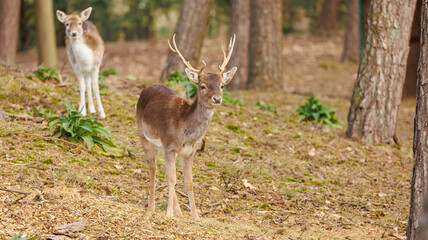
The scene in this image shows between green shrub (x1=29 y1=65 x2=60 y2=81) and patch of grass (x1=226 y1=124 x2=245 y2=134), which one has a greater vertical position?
green shrub (x1=29 y1=65 x2=60 y2=81)

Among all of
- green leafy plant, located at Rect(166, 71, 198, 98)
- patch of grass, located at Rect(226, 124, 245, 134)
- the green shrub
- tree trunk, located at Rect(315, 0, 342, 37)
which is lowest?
patch of grass, located at Rect(226, 124, 245, 134)

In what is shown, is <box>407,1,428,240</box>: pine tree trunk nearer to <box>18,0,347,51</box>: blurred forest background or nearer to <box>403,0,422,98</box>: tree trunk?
<box>403,0,422,98</box>: tree trunk

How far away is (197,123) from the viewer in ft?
18.8

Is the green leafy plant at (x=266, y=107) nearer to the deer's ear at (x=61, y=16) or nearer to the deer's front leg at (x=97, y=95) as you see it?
the deer's front leg at (x=97, y=95)

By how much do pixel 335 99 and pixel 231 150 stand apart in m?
6.38

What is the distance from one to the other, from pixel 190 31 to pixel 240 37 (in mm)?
2944

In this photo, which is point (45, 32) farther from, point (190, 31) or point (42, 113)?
point (42, 113)

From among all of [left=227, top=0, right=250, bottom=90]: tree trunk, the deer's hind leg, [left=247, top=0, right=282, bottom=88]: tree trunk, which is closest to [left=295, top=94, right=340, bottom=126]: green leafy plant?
[left=247, top=0, right=282, bottom=88]: tree trunk

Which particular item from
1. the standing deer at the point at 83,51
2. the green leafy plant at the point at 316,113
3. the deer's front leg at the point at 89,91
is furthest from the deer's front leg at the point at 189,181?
the green leafy plant at the point at 316,113

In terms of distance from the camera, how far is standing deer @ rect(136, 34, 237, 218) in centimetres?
574

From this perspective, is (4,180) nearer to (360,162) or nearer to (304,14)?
(360,162)

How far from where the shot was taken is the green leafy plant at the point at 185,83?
33.9 feet

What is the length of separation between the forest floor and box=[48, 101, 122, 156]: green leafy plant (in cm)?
16

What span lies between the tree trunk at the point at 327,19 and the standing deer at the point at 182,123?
18856 mm
